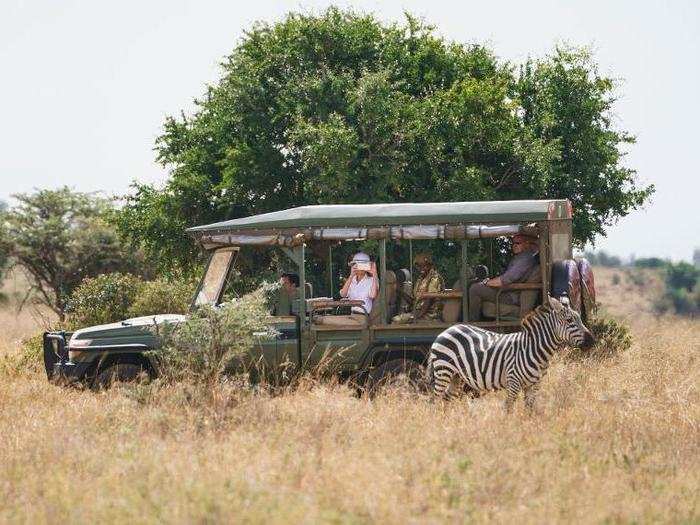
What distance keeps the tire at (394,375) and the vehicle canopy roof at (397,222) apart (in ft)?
4.41

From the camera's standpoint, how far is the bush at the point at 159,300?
21094 mm

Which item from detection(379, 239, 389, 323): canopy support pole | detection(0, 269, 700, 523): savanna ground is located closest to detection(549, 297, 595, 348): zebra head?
detection(0, 269, 700, 523): savanna ground

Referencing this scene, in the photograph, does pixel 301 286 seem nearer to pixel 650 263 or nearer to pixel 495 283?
pixel 495 283

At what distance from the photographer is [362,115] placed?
21734mm

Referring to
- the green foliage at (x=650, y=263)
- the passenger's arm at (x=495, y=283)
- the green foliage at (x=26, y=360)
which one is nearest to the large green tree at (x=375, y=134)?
the green foliage at (x=26, y=360)

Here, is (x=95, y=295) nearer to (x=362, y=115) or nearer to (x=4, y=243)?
(x=362, y=115)

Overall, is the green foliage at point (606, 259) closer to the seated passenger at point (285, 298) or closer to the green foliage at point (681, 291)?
the green foliage at point (681, 291)

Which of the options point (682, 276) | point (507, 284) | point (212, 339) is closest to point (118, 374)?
point (212, 339)

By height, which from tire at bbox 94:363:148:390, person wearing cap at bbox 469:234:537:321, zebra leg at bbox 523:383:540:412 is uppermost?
person wearing cap at bbox 469:234:537:321

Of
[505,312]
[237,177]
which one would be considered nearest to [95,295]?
[237,177]

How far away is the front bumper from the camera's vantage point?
12.8 meters

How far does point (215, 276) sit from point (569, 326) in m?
4.01

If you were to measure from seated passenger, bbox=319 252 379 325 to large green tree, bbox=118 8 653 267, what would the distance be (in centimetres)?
816

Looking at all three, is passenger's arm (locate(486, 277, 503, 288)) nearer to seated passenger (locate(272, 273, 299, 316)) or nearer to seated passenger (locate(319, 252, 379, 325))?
seated passenger (locate(319, 252, 379, 325))
